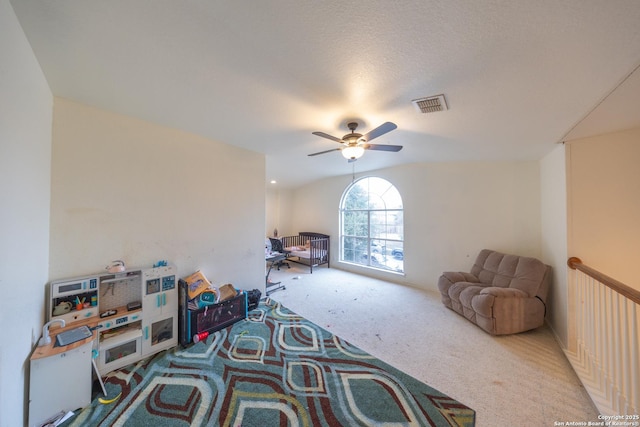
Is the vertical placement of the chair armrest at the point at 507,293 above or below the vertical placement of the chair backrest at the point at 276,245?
below

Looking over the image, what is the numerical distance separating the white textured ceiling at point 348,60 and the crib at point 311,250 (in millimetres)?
3614

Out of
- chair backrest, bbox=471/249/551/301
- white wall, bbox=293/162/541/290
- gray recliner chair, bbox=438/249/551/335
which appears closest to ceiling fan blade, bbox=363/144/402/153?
gray recliner chair, bbox=438/249/551/335

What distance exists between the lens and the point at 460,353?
2.24 metres

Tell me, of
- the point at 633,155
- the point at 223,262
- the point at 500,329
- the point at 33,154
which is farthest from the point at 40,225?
the point at 633,155

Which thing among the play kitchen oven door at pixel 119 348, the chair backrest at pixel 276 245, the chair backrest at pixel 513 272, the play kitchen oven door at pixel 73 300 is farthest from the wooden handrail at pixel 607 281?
the chair backrest at pixel 276 245

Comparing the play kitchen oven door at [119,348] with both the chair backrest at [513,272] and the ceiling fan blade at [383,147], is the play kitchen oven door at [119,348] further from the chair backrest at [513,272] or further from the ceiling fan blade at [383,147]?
the chair backrest at [513,272]

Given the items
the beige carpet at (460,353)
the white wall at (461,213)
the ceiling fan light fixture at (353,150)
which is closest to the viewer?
the beige carpet at (460,353)

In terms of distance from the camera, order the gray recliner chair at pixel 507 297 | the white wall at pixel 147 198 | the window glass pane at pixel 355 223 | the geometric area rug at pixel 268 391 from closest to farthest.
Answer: the geometric area rug at pixel 268 391 < the white wall at pixel 147 198 < the gray recliner chair at pixel 507 297 < the window glass pane at pixel 355 223

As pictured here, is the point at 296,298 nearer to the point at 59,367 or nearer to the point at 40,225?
the point at 59,367

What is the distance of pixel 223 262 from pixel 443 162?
4136mm

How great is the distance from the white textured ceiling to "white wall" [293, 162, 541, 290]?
1.23 meters

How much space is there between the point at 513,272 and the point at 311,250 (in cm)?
372

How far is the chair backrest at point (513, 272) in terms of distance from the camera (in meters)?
2.62

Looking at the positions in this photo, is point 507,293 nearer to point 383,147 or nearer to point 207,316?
point 383,147
